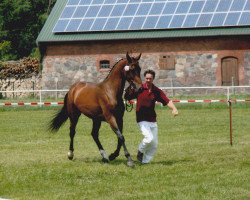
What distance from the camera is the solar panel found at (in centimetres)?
4184

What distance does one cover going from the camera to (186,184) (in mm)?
12031

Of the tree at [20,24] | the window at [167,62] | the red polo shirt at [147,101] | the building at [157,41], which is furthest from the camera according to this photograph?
the tree at [20,24]

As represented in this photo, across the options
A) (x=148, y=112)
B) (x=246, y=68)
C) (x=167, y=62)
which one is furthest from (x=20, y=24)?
(x=148, y=112)

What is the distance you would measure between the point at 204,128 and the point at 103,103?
28.7ft

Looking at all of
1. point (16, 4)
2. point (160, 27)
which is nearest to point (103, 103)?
point (160, 27)

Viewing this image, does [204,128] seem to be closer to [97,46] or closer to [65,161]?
[65,161]

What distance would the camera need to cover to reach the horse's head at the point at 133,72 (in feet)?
48.4

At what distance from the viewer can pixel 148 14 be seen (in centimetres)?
4375

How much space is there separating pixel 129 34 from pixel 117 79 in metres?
28.6

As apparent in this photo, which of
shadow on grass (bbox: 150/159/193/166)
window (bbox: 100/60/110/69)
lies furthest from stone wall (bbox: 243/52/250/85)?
shadow on grass (bbox: 150/159/193/166)

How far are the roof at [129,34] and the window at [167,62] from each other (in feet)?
4.72

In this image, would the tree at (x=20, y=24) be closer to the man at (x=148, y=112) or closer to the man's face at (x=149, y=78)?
the man at (x=148, y=112)

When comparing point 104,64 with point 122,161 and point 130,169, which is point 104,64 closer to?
point 122,161

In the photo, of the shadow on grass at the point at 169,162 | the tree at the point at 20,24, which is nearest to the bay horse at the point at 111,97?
the shadow on grass at the point at 169,162
